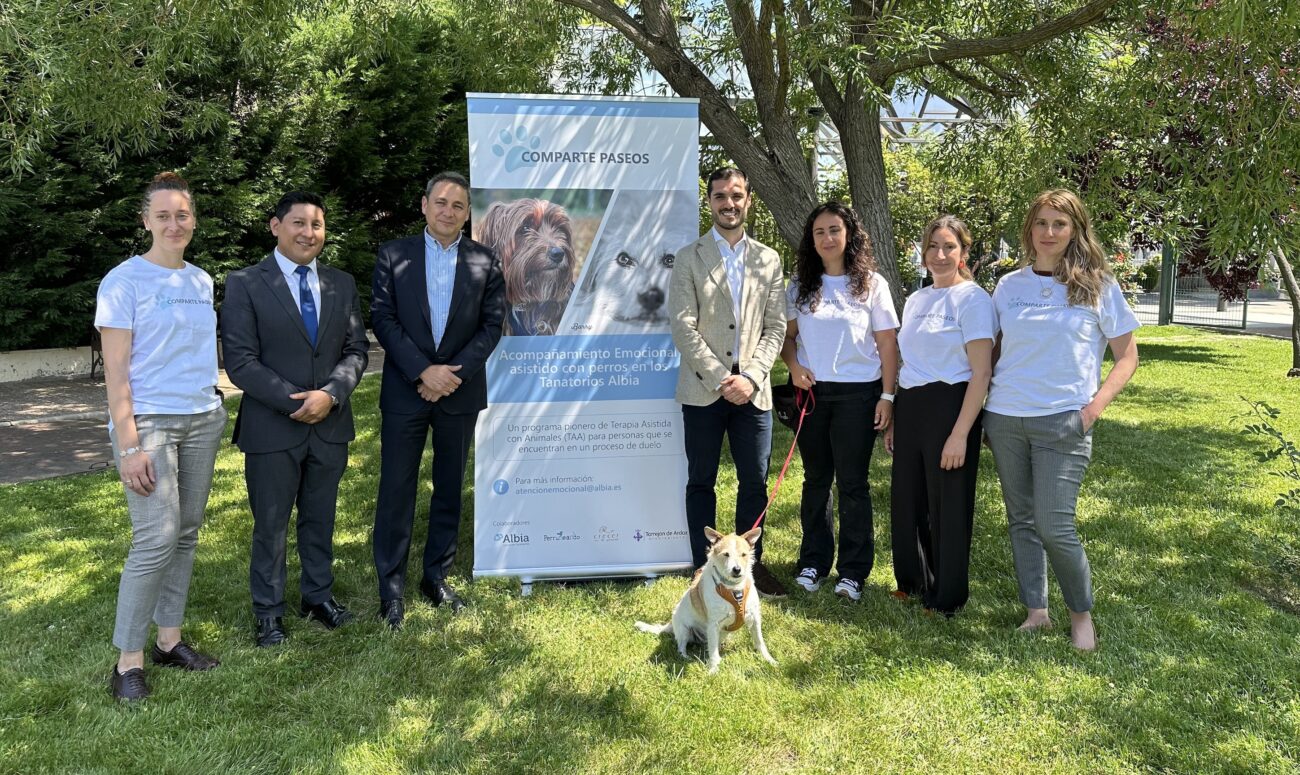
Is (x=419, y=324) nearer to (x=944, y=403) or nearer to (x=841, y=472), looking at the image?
(x=841, y=472)

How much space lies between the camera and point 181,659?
3.61 meters

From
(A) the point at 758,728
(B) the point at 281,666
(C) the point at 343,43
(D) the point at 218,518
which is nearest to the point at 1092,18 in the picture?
(A) the point at 758,728

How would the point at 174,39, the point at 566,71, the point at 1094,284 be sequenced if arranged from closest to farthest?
the point at 1094,284 → the point at 174,39 → the point at 566,71

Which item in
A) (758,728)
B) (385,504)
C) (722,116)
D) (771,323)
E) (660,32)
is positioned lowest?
(758,728)

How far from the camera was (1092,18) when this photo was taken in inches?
215

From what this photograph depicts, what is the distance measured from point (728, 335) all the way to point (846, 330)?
595 millimetres

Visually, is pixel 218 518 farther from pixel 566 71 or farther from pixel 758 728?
pixel 566 71

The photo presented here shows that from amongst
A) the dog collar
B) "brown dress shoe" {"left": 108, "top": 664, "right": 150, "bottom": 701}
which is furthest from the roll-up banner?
"brown dress shoe" {"left": 108, "top": 664, "right": 150, "bottom": 701}

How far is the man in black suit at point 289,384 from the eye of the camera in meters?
3.69

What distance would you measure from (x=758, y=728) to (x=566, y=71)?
26.5ft

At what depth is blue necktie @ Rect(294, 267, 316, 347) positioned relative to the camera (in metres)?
3.82

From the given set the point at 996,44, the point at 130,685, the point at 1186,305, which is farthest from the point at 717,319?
the point at 1186,305

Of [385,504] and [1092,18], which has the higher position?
[1092,18]

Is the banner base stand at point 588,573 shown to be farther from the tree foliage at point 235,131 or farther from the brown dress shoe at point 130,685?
the tree foliage at point 235,131
